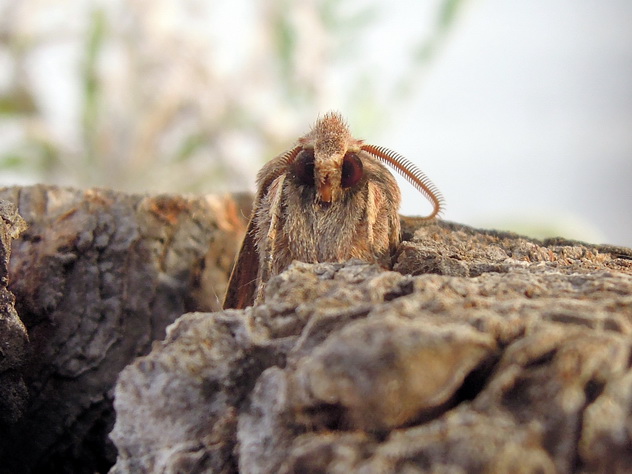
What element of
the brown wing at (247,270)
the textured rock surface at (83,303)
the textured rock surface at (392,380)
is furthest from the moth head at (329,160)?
the textured rock surface at (83,303)

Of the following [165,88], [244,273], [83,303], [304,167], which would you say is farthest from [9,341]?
[165,88]

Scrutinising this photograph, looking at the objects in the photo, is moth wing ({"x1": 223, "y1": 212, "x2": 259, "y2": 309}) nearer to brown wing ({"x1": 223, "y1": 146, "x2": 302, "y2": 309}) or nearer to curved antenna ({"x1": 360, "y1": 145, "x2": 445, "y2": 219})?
brown wing ({"x1": 223, "y1": 146, "x2": 302, "y2": 309})

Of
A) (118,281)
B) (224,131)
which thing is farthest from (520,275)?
(224,131)

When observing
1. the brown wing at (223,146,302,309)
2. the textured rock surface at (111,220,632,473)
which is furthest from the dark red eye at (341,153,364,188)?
the textured rock surface at (111,220,632,473)

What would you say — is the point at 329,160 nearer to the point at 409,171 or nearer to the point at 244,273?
the point at 409,171

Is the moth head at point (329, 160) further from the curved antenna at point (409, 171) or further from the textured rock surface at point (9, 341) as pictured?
the textured rock surface at point (9, 341)

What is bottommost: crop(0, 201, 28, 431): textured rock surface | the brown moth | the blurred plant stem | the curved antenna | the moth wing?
crop(0, 201, 28, 431): textured rock surface
